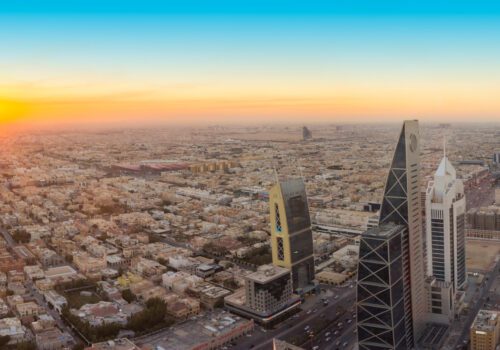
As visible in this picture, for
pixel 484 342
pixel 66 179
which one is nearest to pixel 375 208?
pixel 484 342

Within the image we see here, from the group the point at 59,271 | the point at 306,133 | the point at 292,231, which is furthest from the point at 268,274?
the point at 306,133

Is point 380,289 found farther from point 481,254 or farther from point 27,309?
point 27,309

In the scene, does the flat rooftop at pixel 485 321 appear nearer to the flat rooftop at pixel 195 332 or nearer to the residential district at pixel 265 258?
the residential district at pixel 265 258

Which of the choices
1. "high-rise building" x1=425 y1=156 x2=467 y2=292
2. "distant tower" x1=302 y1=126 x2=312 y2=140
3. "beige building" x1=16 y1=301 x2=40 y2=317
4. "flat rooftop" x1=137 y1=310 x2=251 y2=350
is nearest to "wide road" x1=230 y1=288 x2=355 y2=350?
"flat rooftop" x1=137 y1=310 x2=251 y2=350

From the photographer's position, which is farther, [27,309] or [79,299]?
[79,299]

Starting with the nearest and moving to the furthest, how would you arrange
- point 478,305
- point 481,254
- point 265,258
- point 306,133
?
point 478,305, point 481,254, point 265,258, point 306,133

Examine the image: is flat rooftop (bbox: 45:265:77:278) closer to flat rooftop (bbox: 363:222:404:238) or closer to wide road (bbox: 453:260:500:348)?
flat rooftop (bbox: 363:222:404:238)
